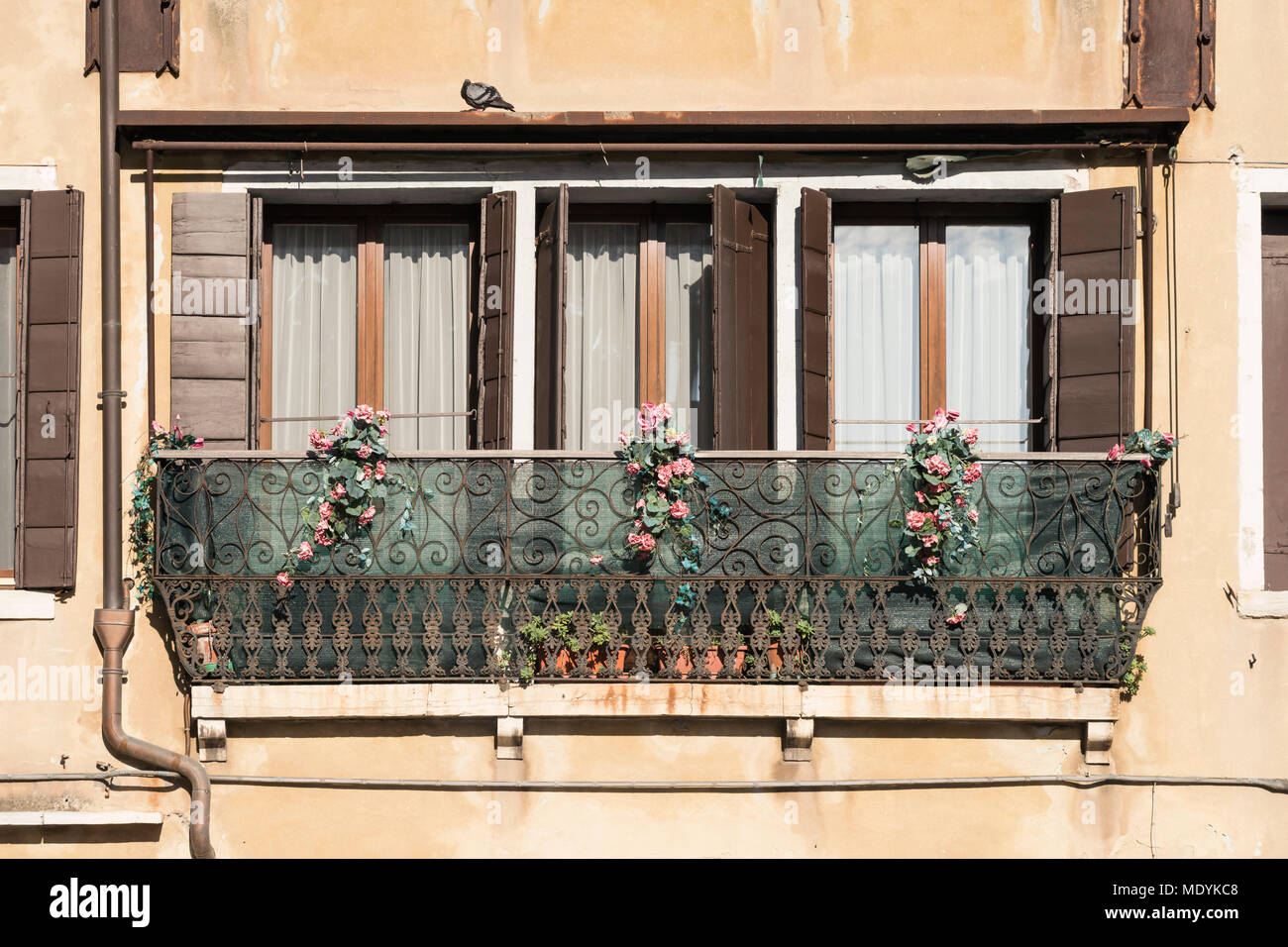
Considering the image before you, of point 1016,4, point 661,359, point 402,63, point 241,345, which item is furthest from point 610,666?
point 1016,4

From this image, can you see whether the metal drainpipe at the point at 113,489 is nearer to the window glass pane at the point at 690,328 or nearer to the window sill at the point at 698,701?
the window sill at the point at 698,701

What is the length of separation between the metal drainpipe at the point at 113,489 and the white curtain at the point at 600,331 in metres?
2.49

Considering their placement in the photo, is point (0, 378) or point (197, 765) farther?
point (0, 378)

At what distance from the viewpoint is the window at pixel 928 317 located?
30.3ft

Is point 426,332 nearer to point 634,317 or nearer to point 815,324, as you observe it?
point 634,317

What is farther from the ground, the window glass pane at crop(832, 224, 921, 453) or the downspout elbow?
the window glass pane at crop(832, 224, 921, 453)

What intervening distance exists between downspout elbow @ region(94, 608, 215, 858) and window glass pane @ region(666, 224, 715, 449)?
323 centimetres

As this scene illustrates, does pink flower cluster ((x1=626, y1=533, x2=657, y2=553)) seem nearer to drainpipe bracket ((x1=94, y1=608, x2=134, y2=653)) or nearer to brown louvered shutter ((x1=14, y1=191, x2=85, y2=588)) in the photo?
drainpipe bracket ((x1=94, y1=608, x2=134, y2=653))

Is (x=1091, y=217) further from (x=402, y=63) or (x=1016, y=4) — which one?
(x=402, y=63)

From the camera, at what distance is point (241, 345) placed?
8.86 metres

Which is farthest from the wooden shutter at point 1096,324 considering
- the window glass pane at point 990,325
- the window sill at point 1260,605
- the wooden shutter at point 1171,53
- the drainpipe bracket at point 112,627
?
the drainpipe bracket at point 112,627

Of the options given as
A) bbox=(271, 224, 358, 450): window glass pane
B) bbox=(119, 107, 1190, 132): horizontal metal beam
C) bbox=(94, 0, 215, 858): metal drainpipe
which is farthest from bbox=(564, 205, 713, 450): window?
bbox=(94, 0, 215, 858): metal drainpipe

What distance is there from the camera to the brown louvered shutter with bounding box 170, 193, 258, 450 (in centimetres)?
880

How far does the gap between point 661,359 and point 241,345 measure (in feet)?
7.73
